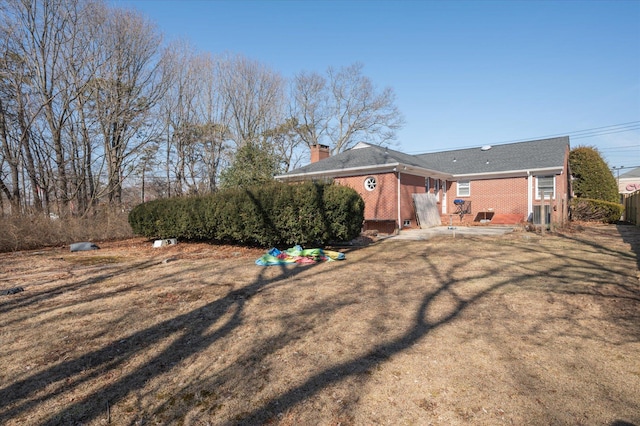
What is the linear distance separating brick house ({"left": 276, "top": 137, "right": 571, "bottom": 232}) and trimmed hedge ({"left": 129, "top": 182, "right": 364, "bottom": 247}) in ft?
14.0

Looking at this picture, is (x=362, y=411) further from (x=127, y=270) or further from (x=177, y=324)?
(x=127, y=270)

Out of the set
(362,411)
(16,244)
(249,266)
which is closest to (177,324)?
(362,411)

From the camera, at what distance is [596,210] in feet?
60.3

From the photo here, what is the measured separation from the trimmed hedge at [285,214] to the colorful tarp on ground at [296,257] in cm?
89

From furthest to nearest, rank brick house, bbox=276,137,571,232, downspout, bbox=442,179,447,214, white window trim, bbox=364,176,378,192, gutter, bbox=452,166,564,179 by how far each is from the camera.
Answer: downspout, bbox=442,179,447,214 → gutter, bbox=452,166,564,179 → white window trim, bbox=364,176,378,192 → brick house, bbox=276,137,571,232

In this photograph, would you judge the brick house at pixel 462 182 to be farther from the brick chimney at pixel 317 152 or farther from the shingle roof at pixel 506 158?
the brick chimney at pixel 317 152

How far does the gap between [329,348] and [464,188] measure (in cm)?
1849

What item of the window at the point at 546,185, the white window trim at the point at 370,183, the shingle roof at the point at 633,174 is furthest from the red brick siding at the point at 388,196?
the shingle roof at the point at 633,174

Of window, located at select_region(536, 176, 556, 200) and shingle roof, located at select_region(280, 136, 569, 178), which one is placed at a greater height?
shingle roof, located at select_region(280, 136, 569, 178)

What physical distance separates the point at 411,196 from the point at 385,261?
891cm

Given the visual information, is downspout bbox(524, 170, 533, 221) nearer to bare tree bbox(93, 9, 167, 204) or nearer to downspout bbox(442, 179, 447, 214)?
downspout bbox(442, 179, 447, 214)

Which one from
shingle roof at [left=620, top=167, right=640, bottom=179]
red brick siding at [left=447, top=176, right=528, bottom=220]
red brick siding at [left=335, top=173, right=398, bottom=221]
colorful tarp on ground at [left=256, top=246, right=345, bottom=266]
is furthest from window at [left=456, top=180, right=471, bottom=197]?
shingle roof at [left=620, top=167, right=640, bottom=179]

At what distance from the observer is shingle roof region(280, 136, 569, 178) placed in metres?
16.6

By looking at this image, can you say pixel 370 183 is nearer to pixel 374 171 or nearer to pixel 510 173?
pixel 374 171
